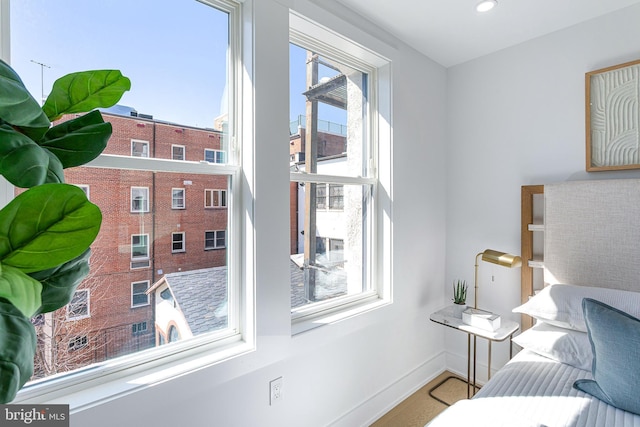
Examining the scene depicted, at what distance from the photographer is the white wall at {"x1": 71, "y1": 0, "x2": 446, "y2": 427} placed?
4.46 ft

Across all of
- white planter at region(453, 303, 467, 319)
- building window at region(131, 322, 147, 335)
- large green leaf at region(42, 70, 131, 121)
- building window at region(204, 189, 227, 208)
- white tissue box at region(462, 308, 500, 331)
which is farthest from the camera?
white planter at region(453, 303, 467, 319)

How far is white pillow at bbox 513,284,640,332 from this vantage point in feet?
5.05

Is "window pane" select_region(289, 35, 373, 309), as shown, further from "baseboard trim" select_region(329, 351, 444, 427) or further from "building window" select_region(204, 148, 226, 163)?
"baseboard trim" select_region(329, 351, 444, 427)

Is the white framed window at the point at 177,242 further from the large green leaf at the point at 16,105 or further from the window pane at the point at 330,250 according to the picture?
the large green leaf at the point at 16,105

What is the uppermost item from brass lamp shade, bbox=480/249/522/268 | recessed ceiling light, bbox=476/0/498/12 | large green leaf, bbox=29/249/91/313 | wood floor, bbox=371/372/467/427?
recessed ceiling light, bbox=476/0/498/12

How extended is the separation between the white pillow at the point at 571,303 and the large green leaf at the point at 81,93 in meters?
2.12

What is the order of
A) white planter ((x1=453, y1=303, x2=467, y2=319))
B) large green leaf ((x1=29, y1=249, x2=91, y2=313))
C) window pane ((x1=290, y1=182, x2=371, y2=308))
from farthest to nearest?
1. white planter ((x1=453, y1=303, x2=467, y2=319))
2. window pane ((x1=290, y1=182, x2=371, y2=308))
3. large green leaf ((x1=29, y1=249, x2=91, y2=313))

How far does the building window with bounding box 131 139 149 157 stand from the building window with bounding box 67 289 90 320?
1.81 feet

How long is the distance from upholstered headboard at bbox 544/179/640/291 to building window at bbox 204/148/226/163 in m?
1.97

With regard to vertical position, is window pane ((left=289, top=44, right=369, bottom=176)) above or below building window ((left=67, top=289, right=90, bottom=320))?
above

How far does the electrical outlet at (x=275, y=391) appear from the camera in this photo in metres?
1.55

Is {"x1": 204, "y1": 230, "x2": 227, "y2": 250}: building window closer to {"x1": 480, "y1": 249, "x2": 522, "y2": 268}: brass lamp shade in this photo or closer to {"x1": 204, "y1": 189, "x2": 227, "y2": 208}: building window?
{"x1": 204, "y1": 189, "x2": 227, "y2": 208}: building window

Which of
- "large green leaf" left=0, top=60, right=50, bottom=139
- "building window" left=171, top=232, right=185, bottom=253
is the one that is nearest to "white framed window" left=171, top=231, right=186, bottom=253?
"building window" left=171, top=232, right=185, bottom=253

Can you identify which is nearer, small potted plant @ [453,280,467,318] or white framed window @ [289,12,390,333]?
white framed window @ [289,12,390,333]
